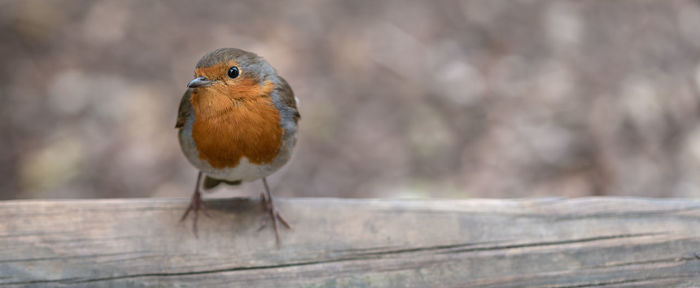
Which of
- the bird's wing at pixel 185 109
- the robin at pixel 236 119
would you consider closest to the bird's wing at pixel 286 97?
the robin at pixel 236 119

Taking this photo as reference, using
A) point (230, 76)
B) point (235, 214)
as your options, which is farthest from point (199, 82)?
point (235, 214)

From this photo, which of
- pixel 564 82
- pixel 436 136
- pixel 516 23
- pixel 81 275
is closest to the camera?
pixel 81 275

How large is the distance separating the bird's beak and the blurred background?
2.32 m

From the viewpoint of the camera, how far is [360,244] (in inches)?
92.0

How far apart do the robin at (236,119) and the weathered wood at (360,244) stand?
12cm

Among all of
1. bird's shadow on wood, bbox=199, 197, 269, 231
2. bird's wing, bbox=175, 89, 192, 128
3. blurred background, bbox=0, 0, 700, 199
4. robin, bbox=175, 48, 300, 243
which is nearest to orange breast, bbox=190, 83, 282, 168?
robin, bbox=175, 48, 300, 243

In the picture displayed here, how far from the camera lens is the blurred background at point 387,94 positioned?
4.53m

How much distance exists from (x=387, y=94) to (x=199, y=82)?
3139 millimetres

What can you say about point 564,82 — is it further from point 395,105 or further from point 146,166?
point 146,166

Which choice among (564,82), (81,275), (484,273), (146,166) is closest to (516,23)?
(564,82)

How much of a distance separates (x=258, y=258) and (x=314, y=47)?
10.9ft

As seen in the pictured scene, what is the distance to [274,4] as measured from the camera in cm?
571

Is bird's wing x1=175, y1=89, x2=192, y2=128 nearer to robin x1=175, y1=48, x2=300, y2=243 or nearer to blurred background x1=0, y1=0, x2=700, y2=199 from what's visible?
robin x1=175, y1=48, x2=300, y2=243

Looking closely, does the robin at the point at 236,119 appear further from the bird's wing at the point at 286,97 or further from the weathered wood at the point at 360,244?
the weathered wood at the point at 360,244
